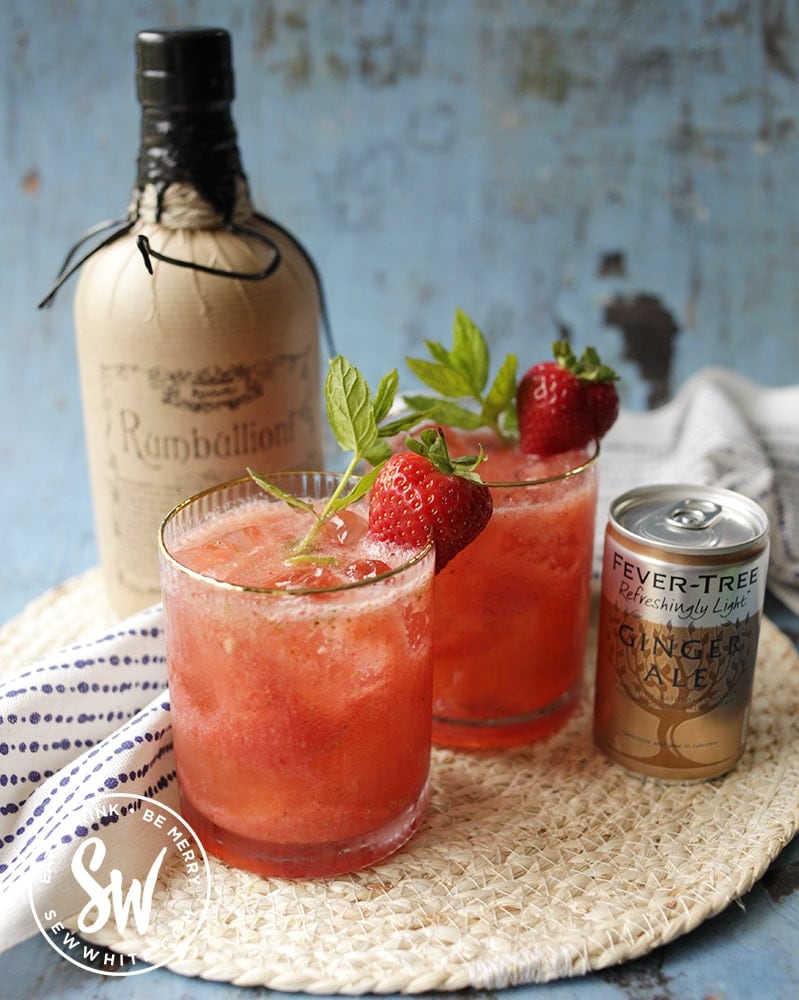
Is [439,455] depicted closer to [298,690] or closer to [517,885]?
[298,690]

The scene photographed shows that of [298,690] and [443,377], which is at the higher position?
[443,377]

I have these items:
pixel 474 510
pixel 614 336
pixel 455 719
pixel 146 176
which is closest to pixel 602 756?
pixel 455 719

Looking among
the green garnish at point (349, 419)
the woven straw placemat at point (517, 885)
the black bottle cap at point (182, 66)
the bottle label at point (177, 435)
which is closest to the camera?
the woven straw placemat at point (517, 885)

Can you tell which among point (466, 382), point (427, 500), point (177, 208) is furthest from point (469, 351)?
point (177, 208)

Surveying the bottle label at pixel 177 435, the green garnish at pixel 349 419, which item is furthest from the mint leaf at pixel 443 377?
the bottle label at pixel 177 435

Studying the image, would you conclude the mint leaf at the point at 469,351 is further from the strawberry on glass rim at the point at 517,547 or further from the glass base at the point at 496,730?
the glass base at the point at 496,730

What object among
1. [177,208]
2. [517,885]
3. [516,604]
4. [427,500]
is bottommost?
[517,885]

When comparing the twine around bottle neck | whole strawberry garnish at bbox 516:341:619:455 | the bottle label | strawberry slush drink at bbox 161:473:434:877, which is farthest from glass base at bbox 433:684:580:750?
the twine around bottle neck
